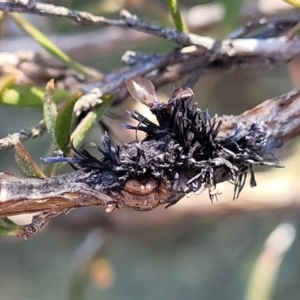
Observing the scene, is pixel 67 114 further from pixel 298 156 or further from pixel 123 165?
pixel 298 156

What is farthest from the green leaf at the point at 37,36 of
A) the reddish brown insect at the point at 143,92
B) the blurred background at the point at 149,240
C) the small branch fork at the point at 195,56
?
the blurred background at the point at 149,240

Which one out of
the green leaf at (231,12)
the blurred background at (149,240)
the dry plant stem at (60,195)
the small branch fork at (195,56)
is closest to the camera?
the dry plant stem at (60,195)

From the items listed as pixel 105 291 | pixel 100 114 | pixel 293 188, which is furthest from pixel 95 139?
pixel 100 114

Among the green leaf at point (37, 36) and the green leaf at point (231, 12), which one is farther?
the green leaf at point (231, 12)

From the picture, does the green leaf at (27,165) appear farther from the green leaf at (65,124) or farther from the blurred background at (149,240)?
the blurred background at (149,240)

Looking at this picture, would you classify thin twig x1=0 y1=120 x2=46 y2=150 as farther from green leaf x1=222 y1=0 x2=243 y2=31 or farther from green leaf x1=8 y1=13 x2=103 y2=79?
green leaf x1=222 y1=0 x2=243 y2=31

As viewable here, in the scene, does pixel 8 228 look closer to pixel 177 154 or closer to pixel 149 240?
pixel 177 154

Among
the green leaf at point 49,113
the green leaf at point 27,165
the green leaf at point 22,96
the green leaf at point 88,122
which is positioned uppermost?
the green leaf at point 22,96
